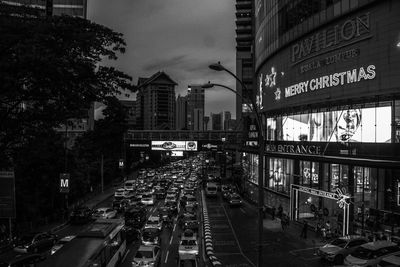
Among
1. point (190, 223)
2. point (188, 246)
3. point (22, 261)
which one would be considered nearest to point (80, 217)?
point (190, 223)

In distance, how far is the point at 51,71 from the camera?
17.0m

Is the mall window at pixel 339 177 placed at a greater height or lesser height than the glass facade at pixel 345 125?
lesser

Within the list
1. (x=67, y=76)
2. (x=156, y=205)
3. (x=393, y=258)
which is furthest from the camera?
(x=156, y=205)

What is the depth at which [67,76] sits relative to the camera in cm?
1817

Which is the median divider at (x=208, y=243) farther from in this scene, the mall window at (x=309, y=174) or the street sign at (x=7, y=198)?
the street sign at (x=7, y=198)

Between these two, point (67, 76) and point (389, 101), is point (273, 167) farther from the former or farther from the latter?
point (67, 76)

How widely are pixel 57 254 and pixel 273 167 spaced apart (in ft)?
121

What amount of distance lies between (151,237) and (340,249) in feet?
44.2

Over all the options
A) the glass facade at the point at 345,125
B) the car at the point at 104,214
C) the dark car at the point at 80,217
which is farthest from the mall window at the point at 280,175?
the dark car at the point at 80,217

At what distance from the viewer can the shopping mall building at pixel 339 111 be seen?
29703 mm

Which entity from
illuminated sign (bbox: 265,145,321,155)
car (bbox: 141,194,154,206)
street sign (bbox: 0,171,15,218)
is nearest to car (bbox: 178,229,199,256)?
street sign (bbox: 0,171,15,218)

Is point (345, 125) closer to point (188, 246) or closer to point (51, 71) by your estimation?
point (188, 246)

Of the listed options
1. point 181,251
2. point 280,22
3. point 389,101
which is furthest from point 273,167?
point 181,251

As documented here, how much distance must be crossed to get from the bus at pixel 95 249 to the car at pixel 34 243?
24.3 ft
